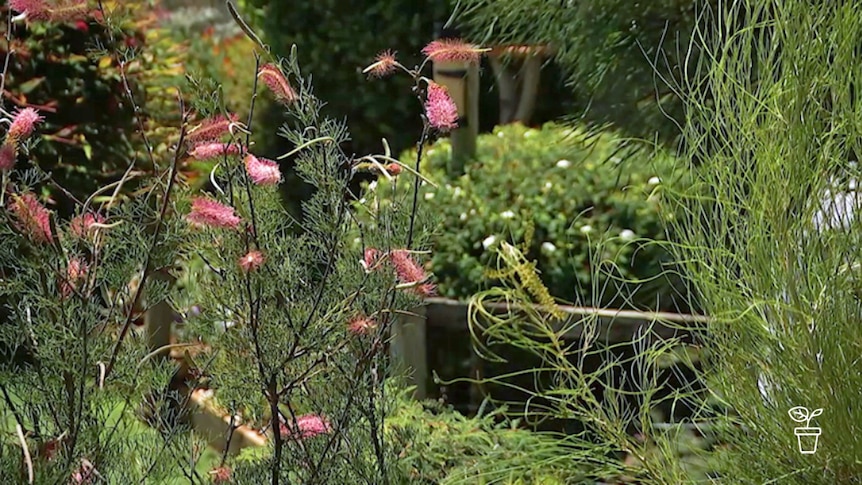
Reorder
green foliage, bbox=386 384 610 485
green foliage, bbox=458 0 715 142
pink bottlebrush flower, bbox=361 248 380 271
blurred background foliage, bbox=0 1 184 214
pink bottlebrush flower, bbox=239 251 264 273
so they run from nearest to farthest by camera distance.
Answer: pink bottlebrush flower, bbox=239 251 264 273 < pink bottlebrush flower, bbox=361 248 380 271 < green foliage, bbox=386 384 610 485 < green foliage, bbox=458 0 715 142 < blurred background foliage, bbox=0 1 184 214

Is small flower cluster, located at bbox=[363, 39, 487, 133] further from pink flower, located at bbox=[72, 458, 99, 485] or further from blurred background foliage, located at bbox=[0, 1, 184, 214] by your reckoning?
blurred background foliage, located at bbox=[0, 1, 184, 214]

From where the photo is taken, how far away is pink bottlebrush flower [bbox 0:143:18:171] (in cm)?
108

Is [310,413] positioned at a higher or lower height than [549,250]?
higher

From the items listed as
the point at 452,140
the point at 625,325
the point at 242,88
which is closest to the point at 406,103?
the point at 242,88

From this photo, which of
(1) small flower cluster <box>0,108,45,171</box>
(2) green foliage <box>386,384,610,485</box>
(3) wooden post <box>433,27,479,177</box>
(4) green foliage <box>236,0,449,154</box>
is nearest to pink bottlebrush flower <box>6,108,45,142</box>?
(1) small flower cluster <box>0,108,45,171</box>

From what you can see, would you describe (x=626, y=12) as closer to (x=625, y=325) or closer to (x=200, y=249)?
(x=625, y=325)

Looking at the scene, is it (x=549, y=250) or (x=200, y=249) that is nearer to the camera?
(x=200, y=249)

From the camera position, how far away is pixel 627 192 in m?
2.63

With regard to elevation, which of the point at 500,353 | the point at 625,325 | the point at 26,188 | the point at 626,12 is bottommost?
the point at 500,353

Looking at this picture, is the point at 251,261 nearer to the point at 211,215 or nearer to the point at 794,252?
the point at 211,215

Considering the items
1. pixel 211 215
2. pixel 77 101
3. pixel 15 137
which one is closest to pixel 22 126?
pixel 15 137

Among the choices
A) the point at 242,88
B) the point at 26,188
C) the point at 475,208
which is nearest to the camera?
the point at 26,188

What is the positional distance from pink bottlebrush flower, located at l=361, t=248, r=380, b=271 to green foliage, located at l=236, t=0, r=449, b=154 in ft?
12.3

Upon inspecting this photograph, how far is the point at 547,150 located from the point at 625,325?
3.56ft
